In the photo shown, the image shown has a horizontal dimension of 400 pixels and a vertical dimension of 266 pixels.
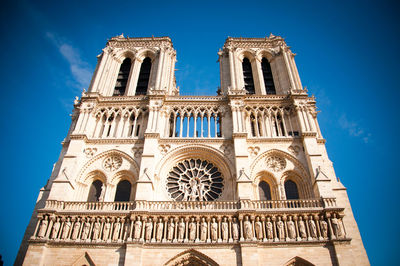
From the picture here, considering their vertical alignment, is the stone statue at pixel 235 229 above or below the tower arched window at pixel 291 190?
below

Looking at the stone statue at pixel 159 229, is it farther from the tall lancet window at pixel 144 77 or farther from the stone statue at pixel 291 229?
the tall lancet window at pixel 144 77

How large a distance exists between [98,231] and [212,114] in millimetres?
10428

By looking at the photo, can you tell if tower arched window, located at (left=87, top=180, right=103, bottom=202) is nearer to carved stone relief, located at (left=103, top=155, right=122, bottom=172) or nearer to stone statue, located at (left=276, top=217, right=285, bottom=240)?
carved stone relief, located at (left=103, top=155, right=122, bottom=172)

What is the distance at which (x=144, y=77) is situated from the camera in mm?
24984

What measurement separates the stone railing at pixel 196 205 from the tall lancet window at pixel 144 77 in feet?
34.2

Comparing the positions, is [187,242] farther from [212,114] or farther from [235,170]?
[212,114]

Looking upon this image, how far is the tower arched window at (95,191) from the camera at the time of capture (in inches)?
705

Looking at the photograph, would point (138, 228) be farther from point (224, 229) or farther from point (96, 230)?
point (224, 229)

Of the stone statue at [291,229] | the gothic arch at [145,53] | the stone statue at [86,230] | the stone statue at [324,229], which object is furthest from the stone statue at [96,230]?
the gothic arch at [145,53]

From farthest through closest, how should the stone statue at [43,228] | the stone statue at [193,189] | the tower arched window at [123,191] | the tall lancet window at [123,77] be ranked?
the tall lancet window at [123,77] → the tower arched window at [123,191] → the stone statue at [193,189] → the stone statue at [43,228]

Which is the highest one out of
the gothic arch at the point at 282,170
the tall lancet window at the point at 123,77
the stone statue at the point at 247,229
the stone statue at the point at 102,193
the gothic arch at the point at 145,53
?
the gothic arch at the point at 145,53

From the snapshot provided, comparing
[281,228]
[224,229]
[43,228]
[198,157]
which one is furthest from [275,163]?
[43,228]

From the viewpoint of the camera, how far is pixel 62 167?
17766 millimetres

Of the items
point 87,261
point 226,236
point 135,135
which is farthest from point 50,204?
point 226,236
